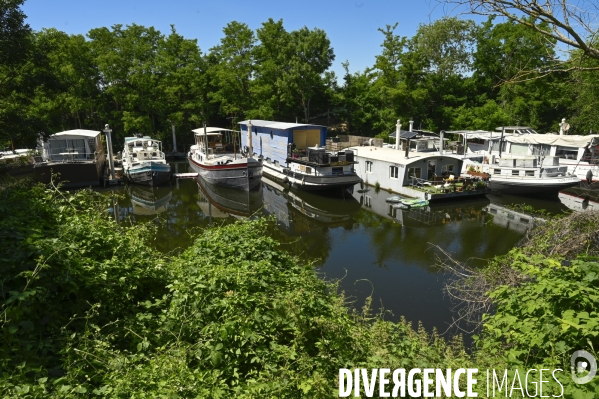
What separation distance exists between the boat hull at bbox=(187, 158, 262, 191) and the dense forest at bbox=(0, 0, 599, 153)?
13005 millimetres

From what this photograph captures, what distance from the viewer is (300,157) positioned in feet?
81.7

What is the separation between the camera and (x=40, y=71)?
12.4 meters

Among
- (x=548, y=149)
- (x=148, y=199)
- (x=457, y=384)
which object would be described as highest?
(x=548, y=149)

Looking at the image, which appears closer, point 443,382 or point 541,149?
point 443,382

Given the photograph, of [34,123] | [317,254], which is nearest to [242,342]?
[317,254]

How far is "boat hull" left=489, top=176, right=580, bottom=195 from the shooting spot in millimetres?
20844

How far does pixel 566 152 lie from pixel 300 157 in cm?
1707

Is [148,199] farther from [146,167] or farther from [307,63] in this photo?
[307,63]

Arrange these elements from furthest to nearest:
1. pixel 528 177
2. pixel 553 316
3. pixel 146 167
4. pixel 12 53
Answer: pixel 146 167 → pixel 528 177 → pixel 12 53 → pixel 553 316

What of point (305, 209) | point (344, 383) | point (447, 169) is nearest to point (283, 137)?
point (305, 209)

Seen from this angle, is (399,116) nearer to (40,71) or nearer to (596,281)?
(40,71)

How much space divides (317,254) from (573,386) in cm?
1114

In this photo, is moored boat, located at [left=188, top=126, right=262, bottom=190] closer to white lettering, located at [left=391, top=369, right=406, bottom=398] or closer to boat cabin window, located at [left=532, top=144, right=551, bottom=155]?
boat cabin window, located at [left=532, top=144, right=551, bottom=155]

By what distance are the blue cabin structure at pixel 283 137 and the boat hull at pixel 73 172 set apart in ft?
37.8
